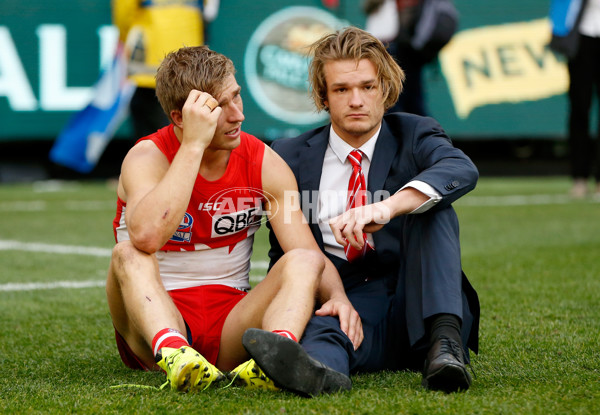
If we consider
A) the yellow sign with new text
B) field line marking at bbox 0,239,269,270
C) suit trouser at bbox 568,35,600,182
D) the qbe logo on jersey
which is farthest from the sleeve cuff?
the yellow sign with new text

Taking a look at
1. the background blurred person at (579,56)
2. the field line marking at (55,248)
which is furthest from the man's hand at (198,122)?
the background blurred person at (579,56)

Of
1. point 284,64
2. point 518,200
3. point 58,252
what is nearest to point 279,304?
point 58,252

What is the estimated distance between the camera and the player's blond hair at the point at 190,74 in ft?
10.00

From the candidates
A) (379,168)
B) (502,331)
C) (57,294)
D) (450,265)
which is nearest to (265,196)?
(379,168)

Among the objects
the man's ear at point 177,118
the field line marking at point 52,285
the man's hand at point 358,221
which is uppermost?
the man's ear at point 177,118

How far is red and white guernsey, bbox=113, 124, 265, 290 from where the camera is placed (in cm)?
315

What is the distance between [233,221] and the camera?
318cm

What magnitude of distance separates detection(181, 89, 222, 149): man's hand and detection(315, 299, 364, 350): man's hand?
67 centimetres

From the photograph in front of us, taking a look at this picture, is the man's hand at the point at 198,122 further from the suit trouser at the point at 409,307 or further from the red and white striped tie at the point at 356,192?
the suit trouser at the point at 409,307

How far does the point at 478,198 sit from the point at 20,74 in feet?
18.7

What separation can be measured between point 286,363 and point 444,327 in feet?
1.80

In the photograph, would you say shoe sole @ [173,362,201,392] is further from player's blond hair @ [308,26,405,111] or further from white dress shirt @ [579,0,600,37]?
white dress shirt @ [579,0,600,37]

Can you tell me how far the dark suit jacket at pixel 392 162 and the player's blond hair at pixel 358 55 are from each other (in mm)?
124

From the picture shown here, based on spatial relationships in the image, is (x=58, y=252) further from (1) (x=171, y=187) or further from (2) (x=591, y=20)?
(2) (x=591, y=20)
